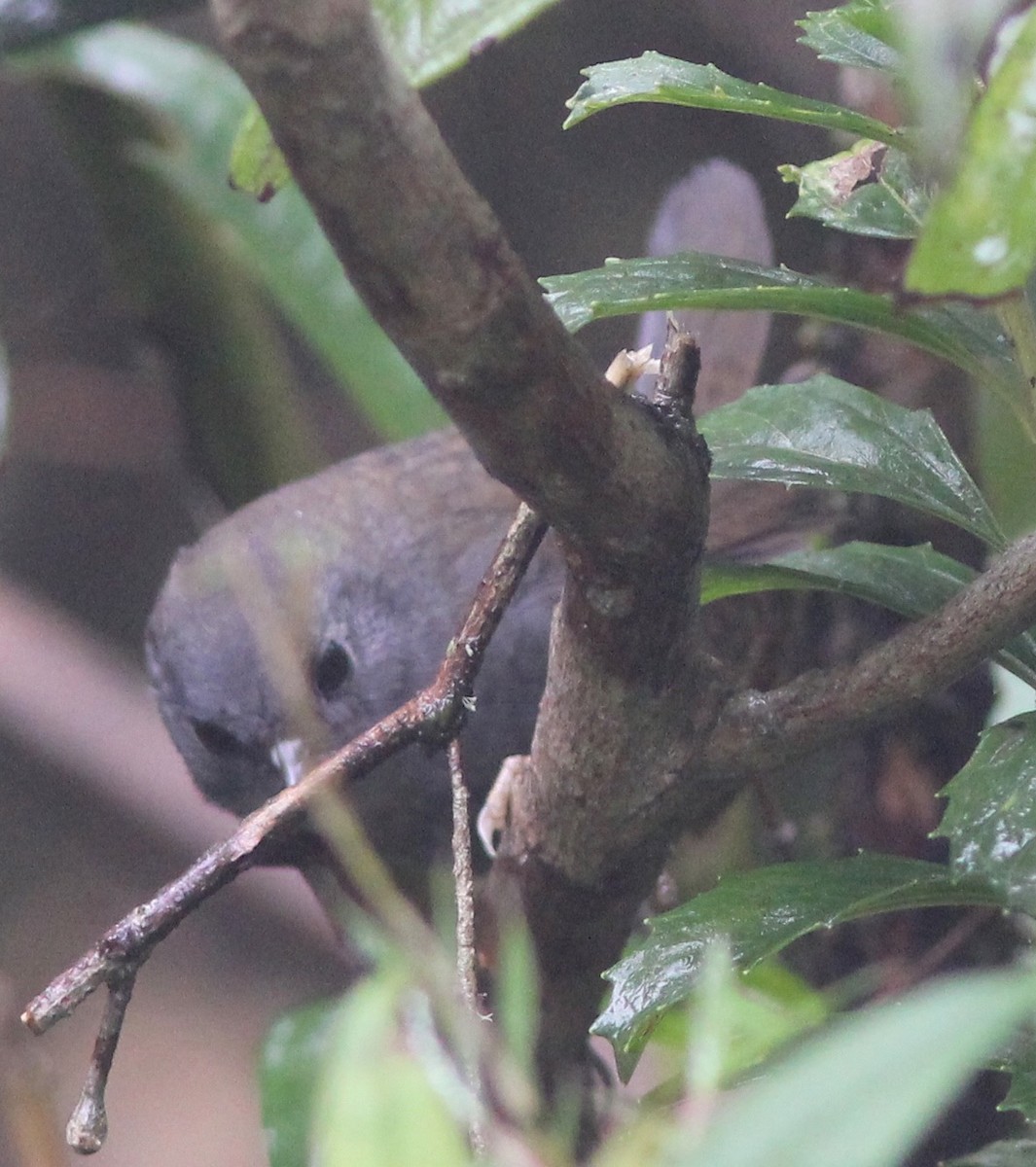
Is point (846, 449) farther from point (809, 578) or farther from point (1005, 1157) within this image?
point (1005, 1157)

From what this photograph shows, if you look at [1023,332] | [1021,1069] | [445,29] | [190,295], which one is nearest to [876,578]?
[1023,332]

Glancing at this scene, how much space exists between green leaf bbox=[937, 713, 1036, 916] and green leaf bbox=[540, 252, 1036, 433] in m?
0.20

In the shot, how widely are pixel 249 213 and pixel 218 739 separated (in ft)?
2.46

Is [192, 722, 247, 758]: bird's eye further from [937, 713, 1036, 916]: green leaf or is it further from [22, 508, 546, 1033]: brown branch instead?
[937, 713, 1036, 916]: green leaf

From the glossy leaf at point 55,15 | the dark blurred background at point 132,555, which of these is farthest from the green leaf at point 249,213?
the dark blurred background at point 132,555

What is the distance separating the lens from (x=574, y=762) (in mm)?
884

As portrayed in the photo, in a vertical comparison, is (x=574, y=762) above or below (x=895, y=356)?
below

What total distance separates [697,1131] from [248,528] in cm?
153

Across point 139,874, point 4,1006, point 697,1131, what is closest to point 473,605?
point 4,1006

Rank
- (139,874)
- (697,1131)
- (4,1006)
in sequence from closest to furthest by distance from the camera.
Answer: (697,1131) < (4,1006) < (139,874)

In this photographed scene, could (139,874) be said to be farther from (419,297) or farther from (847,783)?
(419,297)

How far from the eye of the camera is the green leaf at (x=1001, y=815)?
0.65 meters

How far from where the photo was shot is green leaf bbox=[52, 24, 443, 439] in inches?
73.5

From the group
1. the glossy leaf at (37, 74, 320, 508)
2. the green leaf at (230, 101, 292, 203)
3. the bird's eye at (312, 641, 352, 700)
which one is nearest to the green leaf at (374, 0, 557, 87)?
the green leaf at (230, 101, 292, 203)
